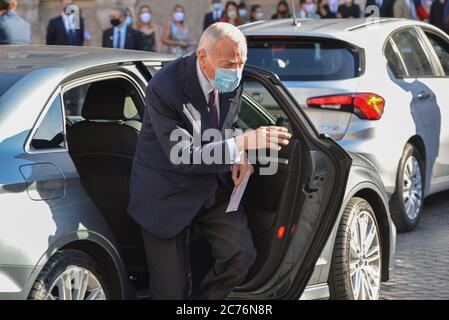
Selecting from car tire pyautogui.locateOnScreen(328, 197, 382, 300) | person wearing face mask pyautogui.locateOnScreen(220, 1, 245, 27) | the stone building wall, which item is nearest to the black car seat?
car tire pyautogui.locateOnScreen(328, 197, 382, 300)

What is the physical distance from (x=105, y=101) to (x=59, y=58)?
0.67m

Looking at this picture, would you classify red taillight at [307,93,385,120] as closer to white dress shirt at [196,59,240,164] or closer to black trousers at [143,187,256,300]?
black trousers at [143,187,256,300]

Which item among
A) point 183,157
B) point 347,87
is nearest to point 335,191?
point 183,157

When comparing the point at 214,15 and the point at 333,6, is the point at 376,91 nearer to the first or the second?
the point at 333,6

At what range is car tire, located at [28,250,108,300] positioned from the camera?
4258mm

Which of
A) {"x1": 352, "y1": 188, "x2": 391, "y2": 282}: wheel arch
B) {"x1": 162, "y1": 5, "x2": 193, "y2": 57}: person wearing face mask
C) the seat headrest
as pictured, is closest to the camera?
the seat headrest

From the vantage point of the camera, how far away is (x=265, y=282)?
5.23m

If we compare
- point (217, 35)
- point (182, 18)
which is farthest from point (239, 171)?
point (182, 18)

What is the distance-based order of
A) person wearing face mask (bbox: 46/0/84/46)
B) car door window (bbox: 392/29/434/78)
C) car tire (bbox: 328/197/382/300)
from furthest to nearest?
1. person wearing face mask (bbox: 46/0/84/46)
2. car door window (bbox: 392/29/434/78)
3. car tire (bbox: 328/197/382/300)

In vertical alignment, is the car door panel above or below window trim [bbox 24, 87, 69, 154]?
below

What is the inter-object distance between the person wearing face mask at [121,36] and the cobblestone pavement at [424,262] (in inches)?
363

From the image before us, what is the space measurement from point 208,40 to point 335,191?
1.13 meters

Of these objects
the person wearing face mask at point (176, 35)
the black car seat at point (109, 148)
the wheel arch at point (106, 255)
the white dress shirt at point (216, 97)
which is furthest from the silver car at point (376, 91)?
the person wearing face mask at point (176, 35)

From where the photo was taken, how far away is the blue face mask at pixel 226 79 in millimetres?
4770
